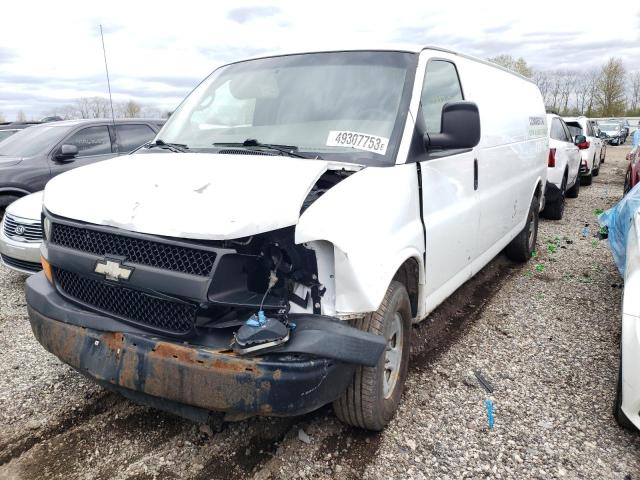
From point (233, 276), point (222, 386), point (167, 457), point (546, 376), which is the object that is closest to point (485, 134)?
point (546, 376)

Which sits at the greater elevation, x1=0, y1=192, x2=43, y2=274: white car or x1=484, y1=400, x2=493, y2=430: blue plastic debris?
x1=0, y1=192, x2=43, y2=274: white car

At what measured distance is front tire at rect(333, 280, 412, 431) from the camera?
103 inches

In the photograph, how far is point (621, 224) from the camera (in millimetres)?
4527

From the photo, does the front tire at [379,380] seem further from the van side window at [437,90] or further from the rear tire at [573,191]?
the rear tire at [573,191]

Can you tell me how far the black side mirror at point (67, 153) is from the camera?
6924 mm

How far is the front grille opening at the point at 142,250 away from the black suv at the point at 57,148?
16.6ft

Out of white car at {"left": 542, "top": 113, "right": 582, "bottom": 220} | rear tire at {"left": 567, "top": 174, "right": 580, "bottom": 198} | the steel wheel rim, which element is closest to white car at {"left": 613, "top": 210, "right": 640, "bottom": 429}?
the steel wheel rim

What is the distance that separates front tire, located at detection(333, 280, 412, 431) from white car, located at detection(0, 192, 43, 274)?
379 centimetres

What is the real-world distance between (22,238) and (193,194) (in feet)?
11.9

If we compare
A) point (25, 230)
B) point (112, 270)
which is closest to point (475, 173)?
point (112, 270)

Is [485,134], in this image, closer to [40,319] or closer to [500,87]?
[500,87]

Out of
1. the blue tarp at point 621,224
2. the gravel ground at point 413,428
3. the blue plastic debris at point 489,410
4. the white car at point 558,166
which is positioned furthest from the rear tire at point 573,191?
the blue plastic debris at point 489,410

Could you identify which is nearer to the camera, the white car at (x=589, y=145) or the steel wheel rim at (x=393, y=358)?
the steel wheel rim at (x=393, y=358)

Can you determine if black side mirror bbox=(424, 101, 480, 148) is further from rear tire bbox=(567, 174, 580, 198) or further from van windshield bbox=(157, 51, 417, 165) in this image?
rear tire bbox=(567, 174, 580, 198)
